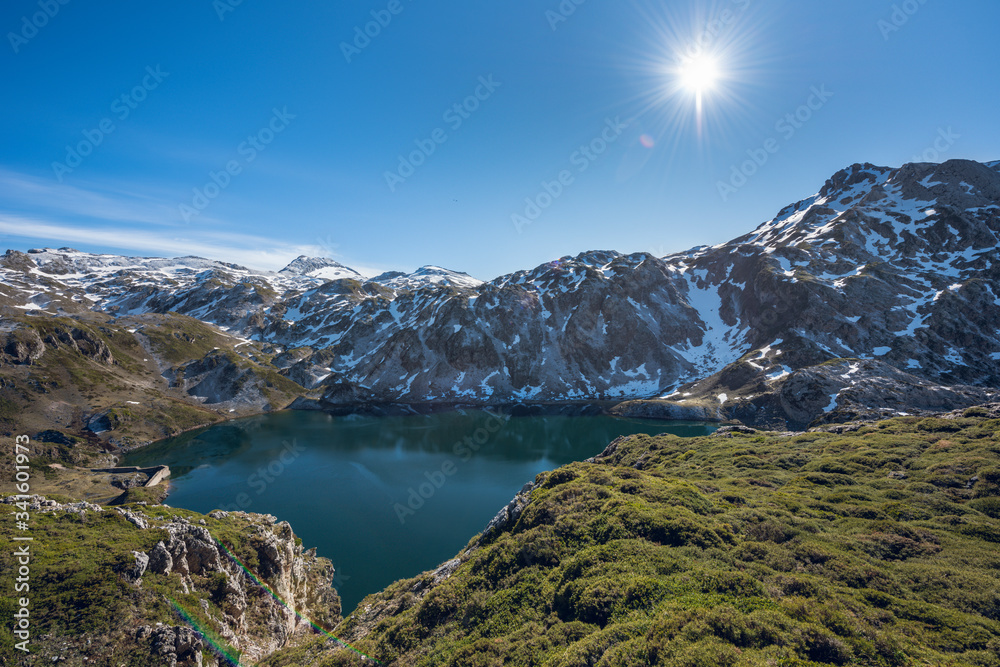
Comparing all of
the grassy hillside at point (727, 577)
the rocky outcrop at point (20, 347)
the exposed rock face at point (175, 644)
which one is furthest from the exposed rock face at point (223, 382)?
the grassy hillside at point (727, 577)

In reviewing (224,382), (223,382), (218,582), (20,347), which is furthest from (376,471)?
(20,347)

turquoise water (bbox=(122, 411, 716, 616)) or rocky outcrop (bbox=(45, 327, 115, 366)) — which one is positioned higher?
rocky outcrop (bbox=(45, 327, 115, 366))

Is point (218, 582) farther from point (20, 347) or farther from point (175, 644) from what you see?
point (20, 347)

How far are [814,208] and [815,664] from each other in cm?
25296

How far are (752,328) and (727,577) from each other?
539 feet

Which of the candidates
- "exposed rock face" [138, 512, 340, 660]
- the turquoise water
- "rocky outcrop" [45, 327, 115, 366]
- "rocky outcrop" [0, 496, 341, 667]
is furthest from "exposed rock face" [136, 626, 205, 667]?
"rocky outcrop" [45, 327, 115, 366]

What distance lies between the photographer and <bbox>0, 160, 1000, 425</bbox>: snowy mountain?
10119cm

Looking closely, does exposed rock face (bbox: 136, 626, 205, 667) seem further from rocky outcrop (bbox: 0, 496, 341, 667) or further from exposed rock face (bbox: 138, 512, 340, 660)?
exposed rock face (bbox: 138, 512, 340, 660)

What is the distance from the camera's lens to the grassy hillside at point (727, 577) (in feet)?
33.5

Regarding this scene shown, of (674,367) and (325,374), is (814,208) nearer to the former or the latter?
(674,367)

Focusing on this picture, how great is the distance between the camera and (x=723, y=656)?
9.23 meters

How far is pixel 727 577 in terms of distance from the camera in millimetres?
12984

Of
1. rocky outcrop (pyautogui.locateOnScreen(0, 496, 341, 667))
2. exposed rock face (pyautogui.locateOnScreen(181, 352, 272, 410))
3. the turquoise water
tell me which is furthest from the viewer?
exposed rock face (pyautogui.locateOnScreen(181, 352, 272, 410))

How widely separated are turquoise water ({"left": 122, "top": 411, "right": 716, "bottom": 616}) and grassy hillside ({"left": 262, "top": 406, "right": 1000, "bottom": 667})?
2292 centimetres
